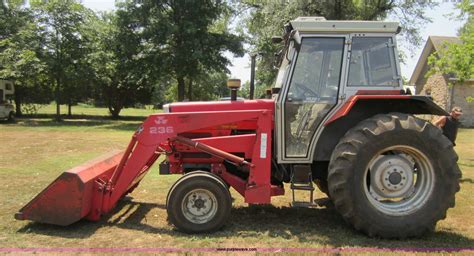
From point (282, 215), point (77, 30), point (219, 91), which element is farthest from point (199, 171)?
point (219, 91)

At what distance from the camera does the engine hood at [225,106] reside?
546 cm

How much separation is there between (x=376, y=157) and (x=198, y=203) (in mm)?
2247

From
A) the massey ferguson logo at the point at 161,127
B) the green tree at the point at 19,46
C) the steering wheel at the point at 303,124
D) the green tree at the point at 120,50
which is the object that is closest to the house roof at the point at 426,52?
the green tree at the point at 120,50

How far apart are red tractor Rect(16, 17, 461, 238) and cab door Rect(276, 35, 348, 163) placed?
0.04 feet

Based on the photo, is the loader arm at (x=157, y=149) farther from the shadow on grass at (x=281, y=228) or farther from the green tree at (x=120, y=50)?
the green tree at (x=120, y=50)

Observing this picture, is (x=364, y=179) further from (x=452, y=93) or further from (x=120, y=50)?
(x=452, y=93)

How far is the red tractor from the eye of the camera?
4.94m

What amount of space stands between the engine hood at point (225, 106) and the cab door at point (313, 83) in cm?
25

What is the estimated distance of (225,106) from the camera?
5535mm

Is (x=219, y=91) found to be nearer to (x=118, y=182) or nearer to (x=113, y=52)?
(x=113, y=52)

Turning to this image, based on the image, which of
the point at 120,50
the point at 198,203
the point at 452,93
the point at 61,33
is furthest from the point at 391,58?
the point at 452,93

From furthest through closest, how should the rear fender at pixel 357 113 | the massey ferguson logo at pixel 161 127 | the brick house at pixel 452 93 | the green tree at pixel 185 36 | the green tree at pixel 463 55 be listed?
1. the brick house at pixel 452 93
2. the green tree at pixel 185 36
3. the green tree at pixel 463 55
4. the massey ferguson logo at pixel 161 127
5. the rear fender at pixel 357 113

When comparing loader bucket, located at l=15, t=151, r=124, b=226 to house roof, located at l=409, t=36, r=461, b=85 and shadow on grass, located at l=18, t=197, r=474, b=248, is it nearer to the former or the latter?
shadow on grass, located at l=18, t=197, r=474, b=248

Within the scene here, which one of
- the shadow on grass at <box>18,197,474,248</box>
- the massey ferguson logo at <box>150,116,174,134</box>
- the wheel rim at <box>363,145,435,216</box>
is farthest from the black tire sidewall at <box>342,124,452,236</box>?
the massey ferguson logo at <box>150,116,174,134</box>
